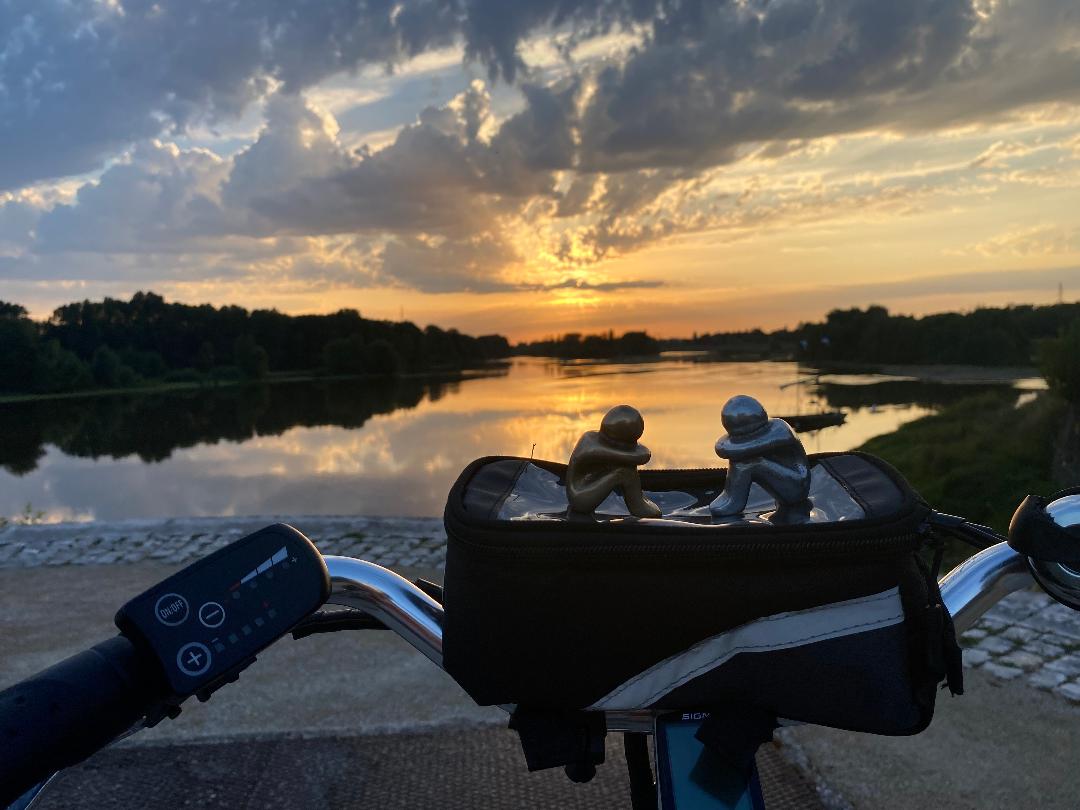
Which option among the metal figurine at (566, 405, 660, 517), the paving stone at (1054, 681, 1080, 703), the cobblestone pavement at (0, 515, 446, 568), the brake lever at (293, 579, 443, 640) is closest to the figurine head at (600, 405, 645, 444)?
the metal figurine at (566, 405, 660, 517)

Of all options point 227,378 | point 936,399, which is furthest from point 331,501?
point 227,378

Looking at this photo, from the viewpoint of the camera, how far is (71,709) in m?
0.88

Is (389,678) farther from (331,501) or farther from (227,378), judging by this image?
(227,378)

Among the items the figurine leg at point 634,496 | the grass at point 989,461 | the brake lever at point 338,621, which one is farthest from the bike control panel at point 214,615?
the grass at point 989,461

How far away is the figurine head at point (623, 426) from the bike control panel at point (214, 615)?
438mm

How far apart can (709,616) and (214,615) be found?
1.90ft

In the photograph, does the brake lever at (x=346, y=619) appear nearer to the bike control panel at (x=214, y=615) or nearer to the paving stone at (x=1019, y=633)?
the bike control panel at (x=214, y=615)

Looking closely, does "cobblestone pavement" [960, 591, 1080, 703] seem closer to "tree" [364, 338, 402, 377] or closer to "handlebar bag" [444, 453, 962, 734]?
"handlebar bag" [444, 453, 962, 734]

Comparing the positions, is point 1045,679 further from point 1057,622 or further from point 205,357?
point 205,357

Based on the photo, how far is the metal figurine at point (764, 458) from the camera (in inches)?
39.4

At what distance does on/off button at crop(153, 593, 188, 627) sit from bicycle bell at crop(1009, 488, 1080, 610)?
39.5 inches

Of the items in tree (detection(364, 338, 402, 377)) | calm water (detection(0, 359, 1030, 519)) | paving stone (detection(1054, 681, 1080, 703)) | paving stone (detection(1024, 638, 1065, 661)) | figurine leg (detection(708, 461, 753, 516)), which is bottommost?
calm water (detection(0, 359, 1030, 519))

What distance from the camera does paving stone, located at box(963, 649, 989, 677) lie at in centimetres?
479

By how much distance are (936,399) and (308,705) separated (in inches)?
1138
